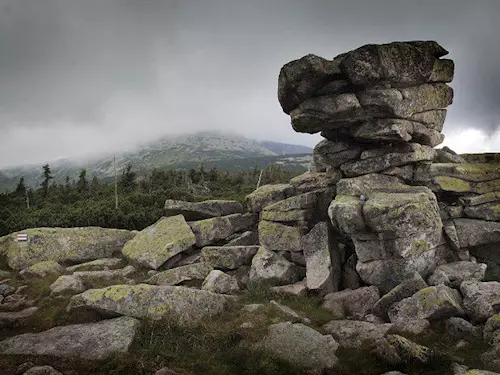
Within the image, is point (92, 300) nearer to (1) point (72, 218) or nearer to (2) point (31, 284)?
(2) point (31, 284)

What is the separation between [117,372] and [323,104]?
17219 millimetres

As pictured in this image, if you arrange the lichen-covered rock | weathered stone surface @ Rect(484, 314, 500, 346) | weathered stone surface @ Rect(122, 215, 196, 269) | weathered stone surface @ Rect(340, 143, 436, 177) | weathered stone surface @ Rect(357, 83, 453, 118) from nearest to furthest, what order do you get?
weathered stone surface @ Rect(484, 314, 500, 346), weathered stone surface @ Rect(357, 83, 453, 118), the lichen-covered rock, weathered stone surface @ Rect(340, 143, 436, 177), weathered stone surface @ Rect(122, 215, 196, 269)

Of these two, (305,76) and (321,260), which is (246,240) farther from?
(305,76)

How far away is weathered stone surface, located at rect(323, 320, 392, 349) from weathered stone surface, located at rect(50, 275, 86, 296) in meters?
12.5

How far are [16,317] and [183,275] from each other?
26.5 feet

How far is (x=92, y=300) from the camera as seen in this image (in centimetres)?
1335

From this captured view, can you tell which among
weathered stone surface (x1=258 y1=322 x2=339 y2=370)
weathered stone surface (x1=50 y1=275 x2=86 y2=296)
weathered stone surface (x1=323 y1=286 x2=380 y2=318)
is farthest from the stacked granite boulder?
weathered stone surface (x1=50 y1=275 x2=86 y2=296)

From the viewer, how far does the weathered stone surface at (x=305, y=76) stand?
1859cm

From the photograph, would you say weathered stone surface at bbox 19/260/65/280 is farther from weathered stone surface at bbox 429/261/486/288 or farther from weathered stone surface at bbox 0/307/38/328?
weathered stone surface at bbox 429/261/486/288

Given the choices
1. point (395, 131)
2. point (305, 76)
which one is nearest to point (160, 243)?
point (305, 76)

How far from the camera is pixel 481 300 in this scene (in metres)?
12.7

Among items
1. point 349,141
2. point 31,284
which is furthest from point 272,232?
point 31,284

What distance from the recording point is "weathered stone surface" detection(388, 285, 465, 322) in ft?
41.2

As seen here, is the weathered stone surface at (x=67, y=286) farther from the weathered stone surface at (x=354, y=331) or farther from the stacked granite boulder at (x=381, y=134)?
the stacked granite boulder at (x=381, y=134)
